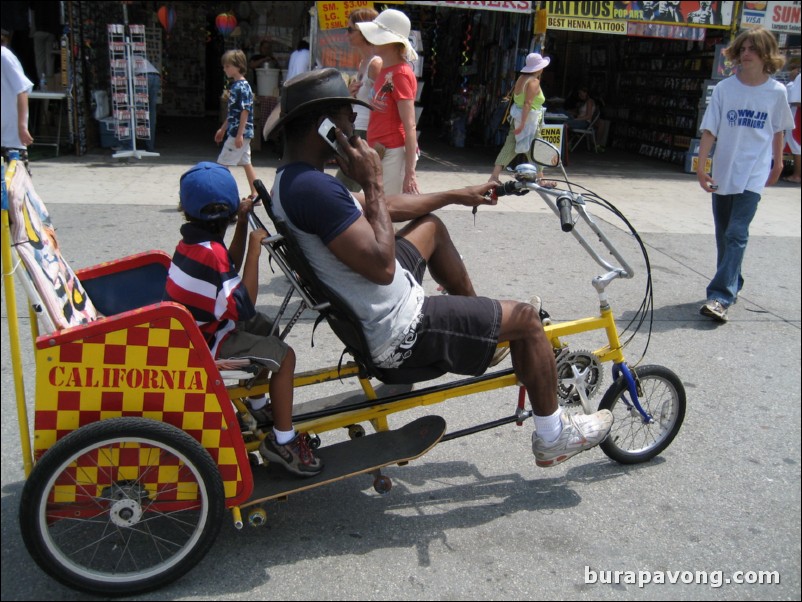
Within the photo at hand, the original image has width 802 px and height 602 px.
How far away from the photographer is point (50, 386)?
7.93 feet

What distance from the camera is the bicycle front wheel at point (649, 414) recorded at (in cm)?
348

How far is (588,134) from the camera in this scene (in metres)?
15.2

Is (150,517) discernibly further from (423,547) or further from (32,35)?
(32,35)

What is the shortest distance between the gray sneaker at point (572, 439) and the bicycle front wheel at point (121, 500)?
1.33 m

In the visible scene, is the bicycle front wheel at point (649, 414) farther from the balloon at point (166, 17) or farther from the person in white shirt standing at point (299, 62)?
the balloon at point (166, 17)

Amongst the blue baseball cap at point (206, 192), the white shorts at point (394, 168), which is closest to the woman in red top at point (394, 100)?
the white shorts at point (394, 168)

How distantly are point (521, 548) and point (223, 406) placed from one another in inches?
51.4

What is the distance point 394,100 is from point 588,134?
36.7 ft

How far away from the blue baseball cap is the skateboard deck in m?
1.01

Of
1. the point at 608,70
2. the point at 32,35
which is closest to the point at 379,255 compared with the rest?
the point at 32,35

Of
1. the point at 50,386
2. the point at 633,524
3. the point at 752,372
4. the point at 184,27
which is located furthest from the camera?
the point at 184,27

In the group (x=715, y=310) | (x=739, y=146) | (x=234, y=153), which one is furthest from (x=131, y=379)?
(x=234, y=153)

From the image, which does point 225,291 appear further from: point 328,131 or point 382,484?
point 382,484

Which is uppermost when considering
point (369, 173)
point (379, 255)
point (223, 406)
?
point (369, 173)
